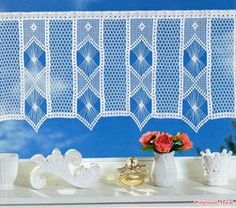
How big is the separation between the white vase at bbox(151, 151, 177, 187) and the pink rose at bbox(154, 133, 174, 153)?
0.03 meters

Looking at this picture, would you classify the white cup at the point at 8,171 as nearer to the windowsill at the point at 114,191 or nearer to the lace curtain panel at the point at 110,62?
the windowsill at the point at 114,191

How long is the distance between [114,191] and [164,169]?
215 millimetres

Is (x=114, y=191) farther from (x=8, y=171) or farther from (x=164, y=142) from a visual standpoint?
(x=8, y=171)

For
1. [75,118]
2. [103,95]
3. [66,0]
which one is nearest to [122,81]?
[103,95]

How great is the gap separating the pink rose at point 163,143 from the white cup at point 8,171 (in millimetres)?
554

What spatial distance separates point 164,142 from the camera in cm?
227

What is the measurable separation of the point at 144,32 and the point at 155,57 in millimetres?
109

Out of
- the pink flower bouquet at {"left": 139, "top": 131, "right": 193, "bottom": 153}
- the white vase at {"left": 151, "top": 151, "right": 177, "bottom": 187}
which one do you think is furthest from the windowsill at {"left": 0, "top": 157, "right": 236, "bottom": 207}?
the pink flower bouquet at {"left": 139, "top": 131, "right": 193, "bottom": 153}

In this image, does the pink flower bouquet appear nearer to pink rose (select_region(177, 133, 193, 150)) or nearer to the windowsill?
pink rose (select_region(177, 133, 193, 150))

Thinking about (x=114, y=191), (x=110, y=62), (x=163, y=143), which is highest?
(x=110, y=62)

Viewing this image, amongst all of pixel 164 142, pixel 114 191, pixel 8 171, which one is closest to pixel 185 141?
pixel 164 142

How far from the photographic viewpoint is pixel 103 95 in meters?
2.35

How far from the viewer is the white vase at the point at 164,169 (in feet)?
7.50

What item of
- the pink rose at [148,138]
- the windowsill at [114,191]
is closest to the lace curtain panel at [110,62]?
the pink rose at [148,138]
